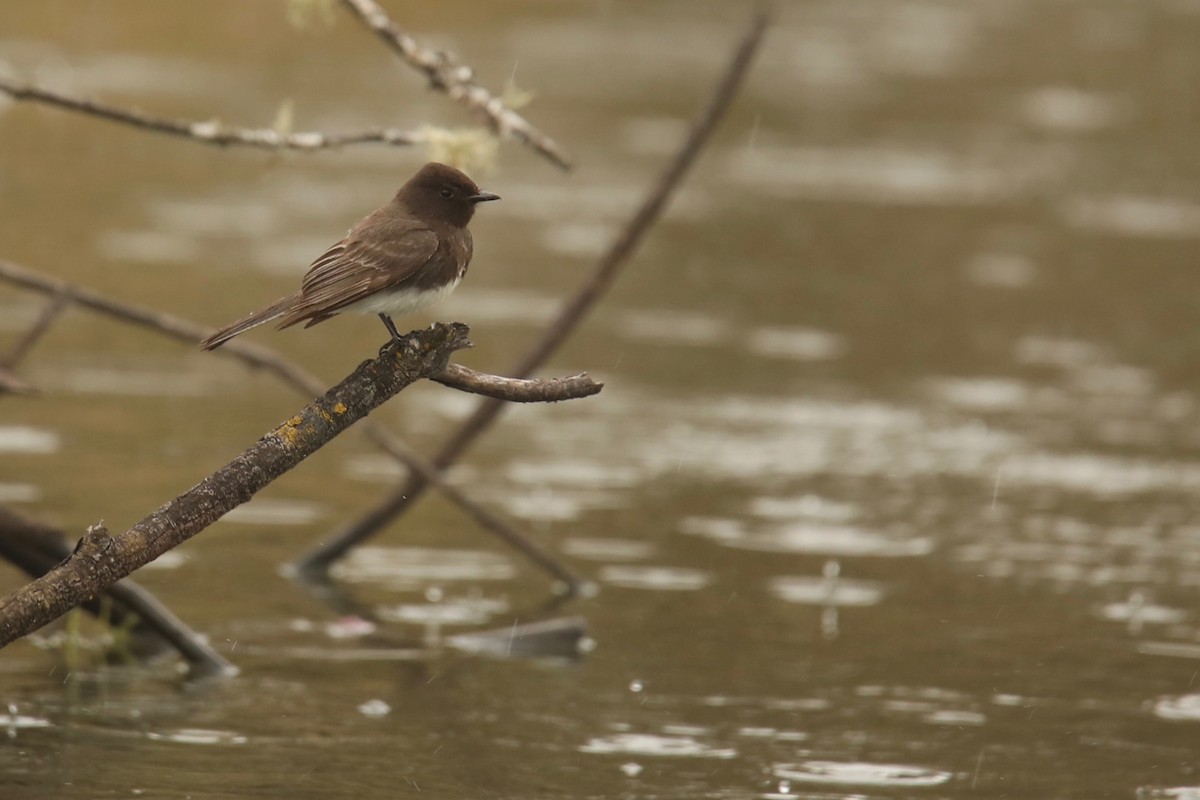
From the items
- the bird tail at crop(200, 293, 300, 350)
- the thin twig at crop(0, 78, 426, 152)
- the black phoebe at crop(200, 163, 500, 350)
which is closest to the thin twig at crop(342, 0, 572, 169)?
the thin twig at crop(0, 78, 426, 152)

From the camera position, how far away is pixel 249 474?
5.40m

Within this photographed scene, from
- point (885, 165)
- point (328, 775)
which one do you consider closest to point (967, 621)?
point (328, 775)

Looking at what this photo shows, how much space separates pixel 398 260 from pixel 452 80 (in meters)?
1.46

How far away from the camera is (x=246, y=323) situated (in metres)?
5.64

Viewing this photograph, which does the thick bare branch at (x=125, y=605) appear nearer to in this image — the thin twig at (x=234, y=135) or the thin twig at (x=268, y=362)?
the thin twig at (x=268, y=362)

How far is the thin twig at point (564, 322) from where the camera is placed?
920cm

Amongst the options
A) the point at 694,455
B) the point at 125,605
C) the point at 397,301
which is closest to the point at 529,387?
the point at 397,301

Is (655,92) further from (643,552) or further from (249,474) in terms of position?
(249,474)

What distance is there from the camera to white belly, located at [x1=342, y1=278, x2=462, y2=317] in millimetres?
6094

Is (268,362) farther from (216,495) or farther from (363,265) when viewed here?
(216,495)

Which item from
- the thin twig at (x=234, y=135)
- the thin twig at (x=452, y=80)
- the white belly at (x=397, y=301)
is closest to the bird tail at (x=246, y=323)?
the white belly at (x=397, y=301)

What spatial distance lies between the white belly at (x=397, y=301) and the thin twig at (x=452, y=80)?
4.12 ft

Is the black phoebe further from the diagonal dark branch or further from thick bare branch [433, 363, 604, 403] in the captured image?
thick bare branch [433, 363, 604, 403]

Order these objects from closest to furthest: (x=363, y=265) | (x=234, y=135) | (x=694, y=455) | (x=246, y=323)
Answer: (x=246, y=323)
(x=363, y=265)
(x=234, y=135)
(x=694, y=455)
